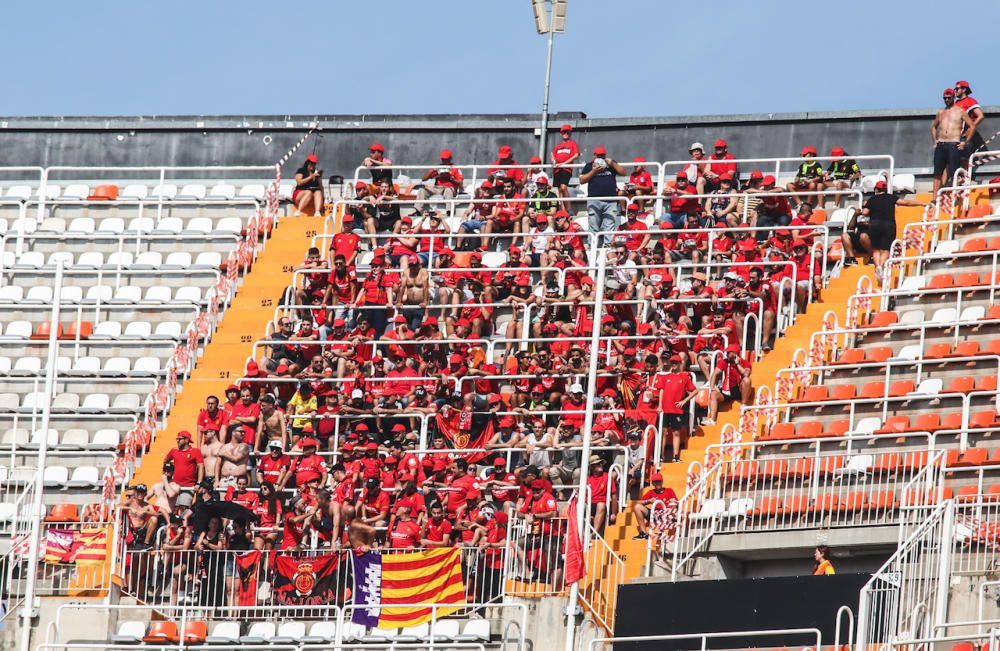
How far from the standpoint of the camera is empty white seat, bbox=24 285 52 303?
31.9 meters

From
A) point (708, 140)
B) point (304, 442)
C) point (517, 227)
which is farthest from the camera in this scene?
point (708, 140)

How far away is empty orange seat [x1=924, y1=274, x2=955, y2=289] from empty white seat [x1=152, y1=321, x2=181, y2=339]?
9.63 m

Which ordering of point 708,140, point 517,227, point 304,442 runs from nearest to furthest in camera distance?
point 304,442 < point 517,227 < point 708,140

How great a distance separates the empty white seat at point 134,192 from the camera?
3419 centimetres

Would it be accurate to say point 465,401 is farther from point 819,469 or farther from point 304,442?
point 819,469

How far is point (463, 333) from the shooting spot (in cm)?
2888

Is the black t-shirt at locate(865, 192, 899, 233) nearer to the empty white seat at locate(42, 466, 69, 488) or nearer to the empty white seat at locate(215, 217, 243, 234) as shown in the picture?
the empty white seat at locate(215, 217, 243, 234)

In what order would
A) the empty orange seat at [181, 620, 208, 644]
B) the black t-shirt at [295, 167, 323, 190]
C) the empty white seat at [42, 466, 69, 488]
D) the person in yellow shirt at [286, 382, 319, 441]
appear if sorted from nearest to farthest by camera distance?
the empty orange seat at [181, 620, 208, 644] < the person in yellow shirt at [286, 382, 319, 441] < the empty white seat at [42, 466, 69, 488] < the black t-shirt at [295, 167, 323, 190]

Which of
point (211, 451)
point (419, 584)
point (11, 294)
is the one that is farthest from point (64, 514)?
point (11, 294)

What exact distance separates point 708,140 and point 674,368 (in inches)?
303

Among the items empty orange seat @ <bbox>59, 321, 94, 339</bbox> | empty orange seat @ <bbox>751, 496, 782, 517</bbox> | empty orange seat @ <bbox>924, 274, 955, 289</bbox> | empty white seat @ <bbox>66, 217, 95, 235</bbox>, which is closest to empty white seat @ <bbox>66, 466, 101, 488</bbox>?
empty orange seat @ <bbox>59, 321, 94, 339</bbox>

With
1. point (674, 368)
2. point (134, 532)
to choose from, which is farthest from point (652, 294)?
point (134, 532)

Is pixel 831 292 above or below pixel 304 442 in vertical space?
above

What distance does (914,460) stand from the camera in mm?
23141
